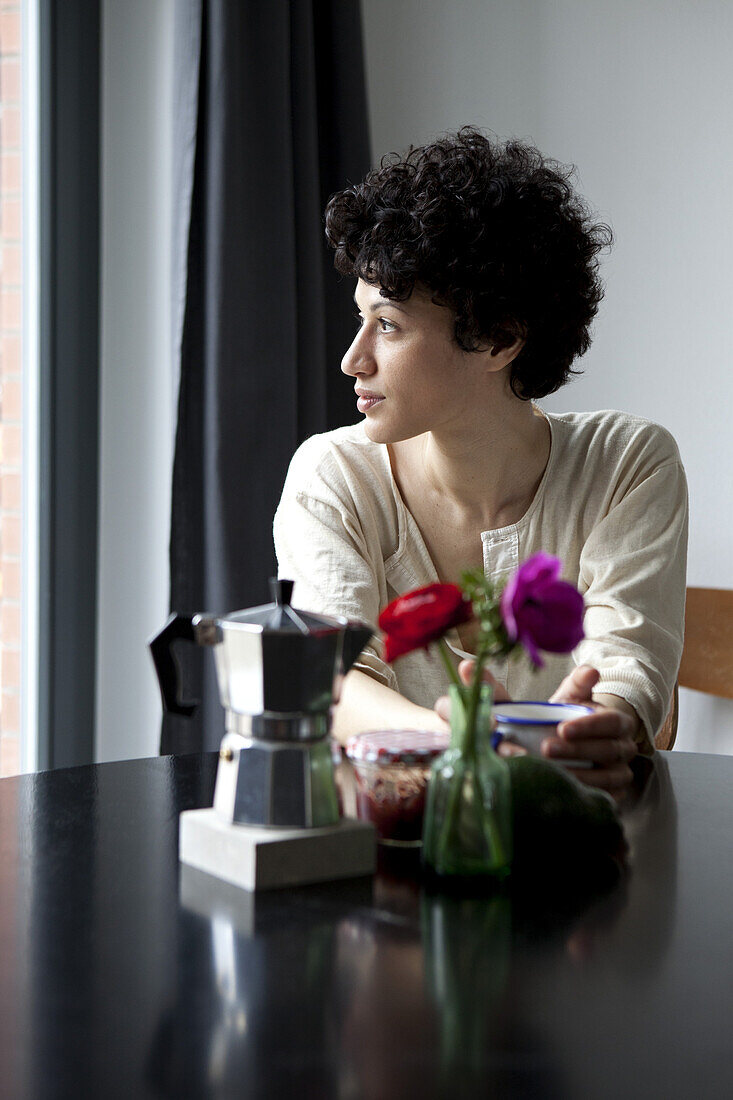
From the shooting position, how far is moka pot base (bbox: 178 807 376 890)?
0.81 metres

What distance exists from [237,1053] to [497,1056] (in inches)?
4.9

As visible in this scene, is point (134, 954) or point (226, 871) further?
point (226, 871)

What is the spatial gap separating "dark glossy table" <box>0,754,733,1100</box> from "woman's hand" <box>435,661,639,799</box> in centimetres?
13

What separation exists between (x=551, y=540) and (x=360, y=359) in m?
0.38

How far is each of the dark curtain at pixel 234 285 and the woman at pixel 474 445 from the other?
55 cm

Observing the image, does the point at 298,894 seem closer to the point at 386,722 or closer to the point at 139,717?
the point at 386,722

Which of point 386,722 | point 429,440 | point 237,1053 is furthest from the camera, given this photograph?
point 429,440

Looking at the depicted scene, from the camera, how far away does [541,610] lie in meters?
0.75

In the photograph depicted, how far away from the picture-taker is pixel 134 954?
70 cm

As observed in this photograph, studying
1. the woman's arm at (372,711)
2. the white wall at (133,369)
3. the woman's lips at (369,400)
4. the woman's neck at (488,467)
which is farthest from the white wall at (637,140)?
the woman's arm at (372,711)

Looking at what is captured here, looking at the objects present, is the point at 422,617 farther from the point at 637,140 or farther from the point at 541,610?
the point at 637,140

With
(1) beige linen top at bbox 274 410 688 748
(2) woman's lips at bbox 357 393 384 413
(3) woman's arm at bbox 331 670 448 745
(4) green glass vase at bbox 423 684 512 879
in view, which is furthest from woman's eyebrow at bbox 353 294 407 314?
(4) green glass vase at bbox 423 684 512 879

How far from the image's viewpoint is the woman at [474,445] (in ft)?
5.37

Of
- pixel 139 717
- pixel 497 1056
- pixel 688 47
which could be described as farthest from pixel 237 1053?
pixel 688 47
